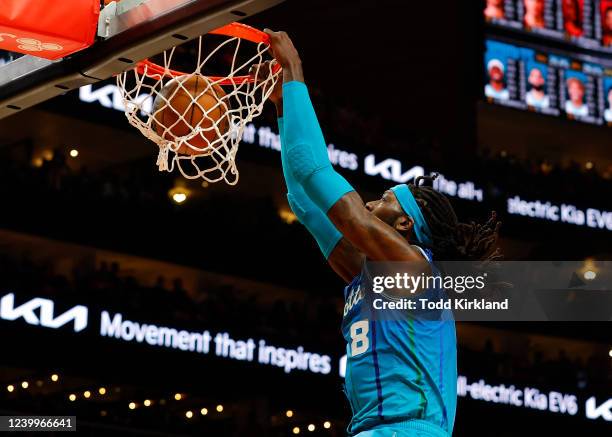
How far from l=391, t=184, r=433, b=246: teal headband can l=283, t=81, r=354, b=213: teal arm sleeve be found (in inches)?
11.8

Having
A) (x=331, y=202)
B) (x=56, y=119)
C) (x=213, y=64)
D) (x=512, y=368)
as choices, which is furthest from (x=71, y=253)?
(x=331, y=202)

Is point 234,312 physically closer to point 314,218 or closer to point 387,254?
point 314,218

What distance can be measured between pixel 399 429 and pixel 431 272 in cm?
53

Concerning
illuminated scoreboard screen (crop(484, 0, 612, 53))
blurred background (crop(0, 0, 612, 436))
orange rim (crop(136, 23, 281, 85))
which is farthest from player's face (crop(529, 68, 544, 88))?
orange rim (crop(136, 23, 281, 85))

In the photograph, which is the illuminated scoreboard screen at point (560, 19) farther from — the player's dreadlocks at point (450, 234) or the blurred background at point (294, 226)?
the player's dreadlocks at point (450, 234)

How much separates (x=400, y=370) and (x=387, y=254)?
1.34 ft

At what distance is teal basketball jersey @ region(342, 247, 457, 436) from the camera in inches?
151

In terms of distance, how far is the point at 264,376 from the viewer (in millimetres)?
18609

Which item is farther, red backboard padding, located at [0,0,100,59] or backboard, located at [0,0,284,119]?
red backboard padding, located at [0,0,100,59]

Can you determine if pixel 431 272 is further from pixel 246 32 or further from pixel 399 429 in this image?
pixel 246 32

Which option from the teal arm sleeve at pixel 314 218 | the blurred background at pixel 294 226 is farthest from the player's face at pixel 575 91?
the teal arm sleeve at pixel 314 218

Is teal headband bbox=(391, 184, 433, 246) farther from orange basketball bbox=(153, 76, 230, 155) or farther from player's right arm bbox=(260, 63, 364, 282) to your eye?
orange basketball bbox=(153, 76, 230, 155)

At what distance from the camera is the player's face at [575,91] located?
24.1 meters

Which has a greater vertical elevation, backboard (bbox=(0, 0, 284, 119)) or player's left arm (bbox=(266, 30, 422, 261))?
backboard (bbox=(0, 0, 284, 119))
